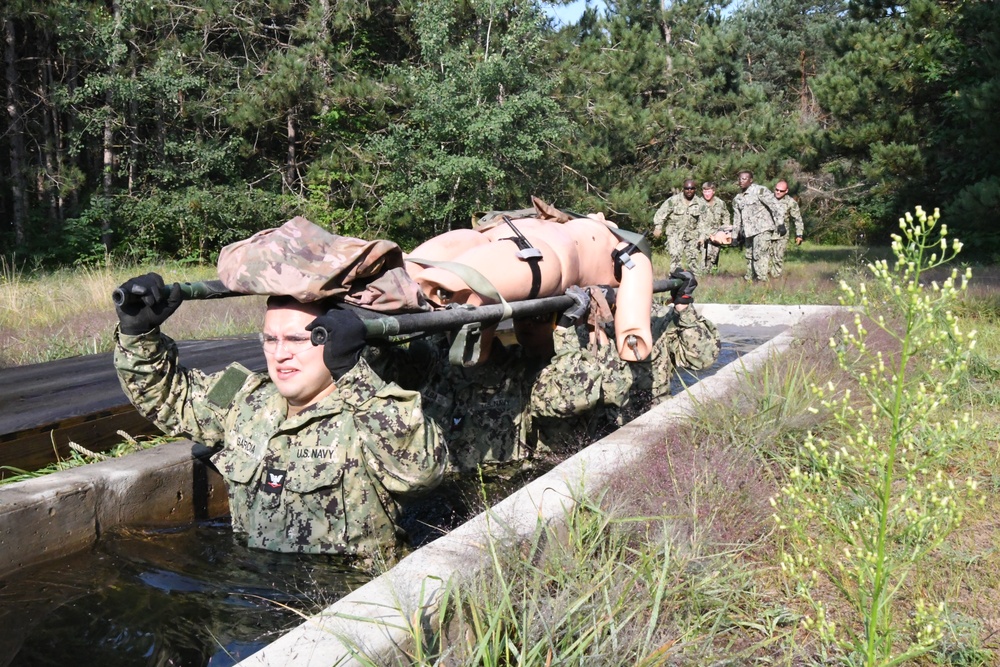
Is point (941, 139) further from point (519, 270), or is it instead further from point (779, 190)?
point (519, 270)

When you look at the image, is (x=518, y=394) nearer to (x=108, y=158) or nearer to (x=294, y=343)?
(x=294, y=343)

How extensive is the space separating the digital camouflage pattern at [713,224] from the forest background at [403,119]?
362 cm

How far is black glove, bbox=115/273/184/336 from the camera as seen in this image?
3.45 metres

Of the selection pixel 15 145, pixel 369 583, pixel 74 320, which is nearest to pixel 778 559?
pixel 369 583

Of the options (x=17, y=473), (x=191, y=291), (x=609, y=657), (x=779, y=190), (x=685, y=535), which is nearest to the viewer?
(x=609, y=657)

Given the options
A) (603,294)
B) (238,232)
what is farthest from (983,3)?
(238,232)

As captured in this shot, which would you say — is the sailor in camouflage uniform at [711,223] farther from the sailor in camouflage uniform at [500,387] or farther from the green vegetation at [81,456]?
the green vegetation at [81,456]

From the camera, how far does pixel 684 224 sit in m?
17.4

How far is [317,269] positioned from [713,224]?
1476 centimetres

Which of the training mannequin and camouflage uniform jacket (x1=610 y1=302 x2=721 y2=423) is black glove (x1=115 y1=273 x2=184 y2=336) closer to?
the training mannequin

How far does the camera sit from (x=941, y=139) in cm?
1934

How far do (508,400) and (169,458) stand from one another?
1.79 meters

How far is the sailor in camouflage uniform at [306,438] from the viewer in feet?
10.7

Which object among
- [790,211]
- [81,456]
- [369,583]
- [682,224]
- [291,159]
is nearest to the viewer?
[369,583]
